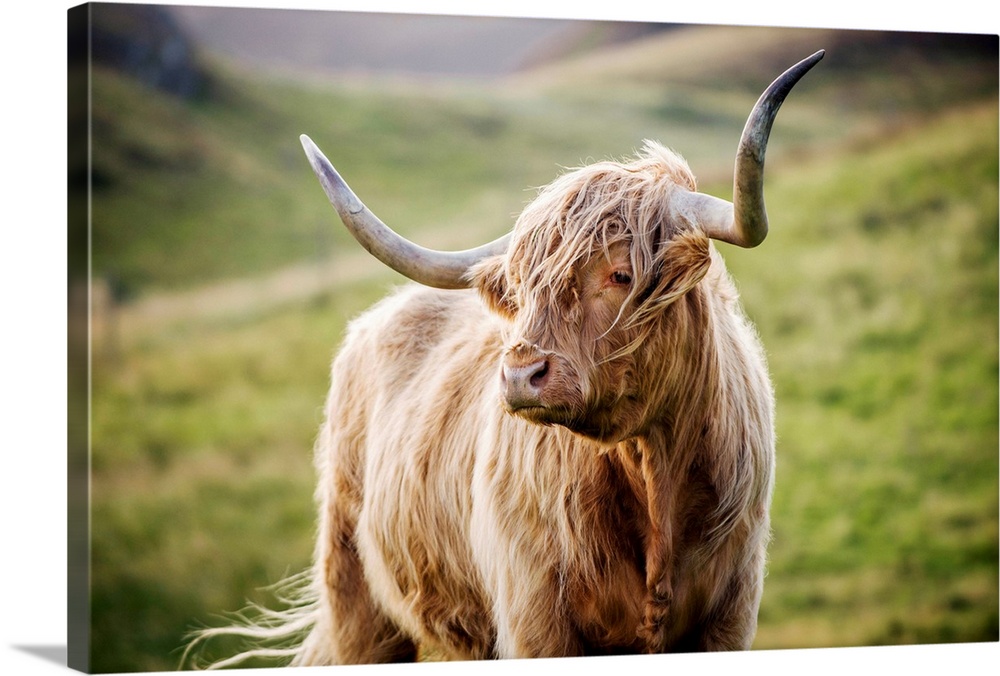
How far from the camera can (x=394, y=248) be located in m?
3.55

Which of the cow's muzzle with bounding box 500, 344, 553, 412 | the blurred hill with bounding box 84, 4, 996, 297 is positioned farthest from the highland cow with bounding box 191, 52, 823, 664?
the blurred hill with bounding box 84, 4, 996, 297

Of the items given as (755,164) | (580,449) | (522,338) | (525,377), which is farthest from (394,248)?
(755,164)

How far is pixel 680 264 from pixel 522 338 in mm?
475

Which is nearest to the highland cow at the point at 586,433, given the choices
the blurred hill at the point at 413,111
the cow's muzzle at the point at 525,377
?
the cow's muzzle at the point at 525,377

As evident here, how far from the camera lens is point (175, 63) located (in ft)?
16.7

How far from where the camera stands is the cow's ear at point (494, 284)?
350 cm

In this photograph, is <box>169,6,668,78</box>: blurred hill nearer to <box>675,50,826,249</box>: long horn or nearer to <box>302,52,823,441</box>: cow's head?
<box>302,52,823,441</box>: cow's head

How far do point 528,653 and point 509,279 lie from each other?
1.15 m

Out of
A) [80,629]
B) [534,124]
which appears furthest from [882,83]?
[80,629]

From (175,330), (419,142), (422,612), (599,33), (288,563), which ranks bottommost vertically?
(288,563)

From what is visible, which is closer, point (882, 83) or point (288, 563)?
point (882, 83)

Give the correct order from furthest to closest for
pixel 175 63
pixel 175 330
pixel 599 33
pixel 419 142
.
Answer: pixel 419 142 → pixel 175 330 → pixel 599 33 → pixel 175 63

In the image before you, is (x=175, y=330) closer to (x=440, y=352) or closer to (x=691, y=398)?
(x=440, y=352)

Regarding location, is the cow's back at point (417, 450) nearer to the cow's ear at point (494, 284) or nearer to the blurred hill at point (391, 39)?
the cow's ear at point (494, 284)
